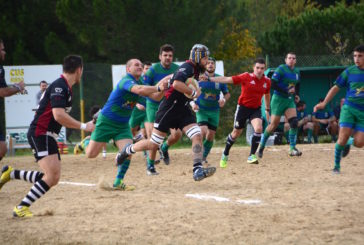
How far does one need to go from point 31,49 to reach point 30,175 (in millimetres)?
20881

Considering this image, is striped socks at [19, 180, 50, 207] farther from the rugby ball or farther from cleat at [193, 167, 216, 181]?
the rugby ball

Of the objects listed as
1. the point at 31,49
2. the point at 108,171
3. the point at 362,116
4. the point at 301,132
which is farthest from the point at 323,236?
the point at 31,49

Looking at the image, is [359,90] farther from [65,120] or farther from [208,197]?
[65,120]

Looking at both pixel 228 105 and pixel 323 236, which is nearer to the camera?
pixel 323 236

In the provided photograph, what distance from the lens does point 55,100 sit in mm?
7473

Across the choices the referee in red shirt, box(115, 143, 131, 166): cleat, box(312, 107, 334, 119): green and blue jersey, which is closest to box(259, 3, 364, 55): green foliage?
box(312, 107, 334, 119): green and blue jersey

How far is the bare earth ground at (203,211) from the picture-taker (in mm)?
6066

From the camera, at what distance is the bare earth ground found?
6.07 metres

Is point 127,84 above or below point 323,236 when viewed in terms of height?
above

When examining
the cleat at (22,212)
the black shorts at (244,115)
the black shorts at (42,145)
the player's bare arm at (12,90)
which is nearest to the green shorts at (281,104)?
the black shorts at (244,115)

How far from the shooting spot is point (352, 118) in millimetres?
10586

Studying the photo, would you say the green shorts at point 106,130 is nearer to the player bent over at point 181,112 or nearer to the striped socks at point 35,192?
the player bent over at point 181,112

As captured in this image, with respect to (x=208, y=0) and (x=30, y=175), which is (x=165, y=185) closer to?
(x=30, y=175)

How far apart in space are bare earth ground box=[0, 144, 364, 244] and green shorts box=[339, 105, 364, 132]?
86 cm
